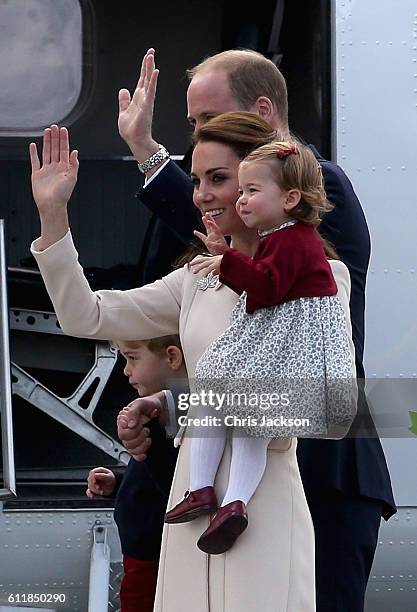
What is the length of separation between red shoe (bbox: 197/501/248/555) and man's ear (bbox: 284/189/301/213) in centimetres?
46

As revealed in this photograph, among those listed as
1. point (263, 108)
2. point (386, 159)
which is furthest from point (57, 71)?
point (263, 108)

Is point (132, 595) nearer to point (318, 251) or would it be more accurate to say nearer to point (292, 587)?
point (292, 587)

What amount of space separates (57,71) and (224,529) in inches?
97.9

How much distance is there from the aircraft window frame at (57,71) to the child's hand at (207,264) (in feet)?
6.90

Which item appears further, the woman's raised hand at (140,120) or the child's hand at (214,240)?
the woman's raised hand at (140,120)

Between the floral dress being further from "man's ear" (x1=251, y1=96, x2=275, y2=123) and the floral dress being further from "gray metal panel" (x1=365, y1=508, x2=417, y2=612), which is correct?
"gray metal panel" (x1=365, y1=508, x2=417, y2=612)

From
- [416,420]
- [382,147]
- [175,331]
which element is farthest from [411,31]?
[175,331]

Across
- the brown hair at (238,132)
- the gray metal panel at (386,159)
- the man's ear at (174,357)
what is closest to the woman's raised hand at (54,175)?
the brown hair at (238,132)

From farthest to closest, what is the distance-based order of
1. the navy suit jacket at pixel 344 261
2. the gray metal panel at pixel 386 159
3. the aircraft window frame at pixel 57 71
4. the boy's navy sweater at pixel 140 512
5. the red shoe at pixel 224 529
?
the aircraft window frame at pixel 57 71 < the gray metal panel at pixel 386 159 < the boy's navy sweater at pixel 140 512 < the navy suit jacket at pixel 344 261 < the red shoe at pixel 224 529

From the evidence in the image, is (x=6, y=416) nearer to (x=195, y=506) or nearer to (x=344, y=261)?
(x=344, y=261)

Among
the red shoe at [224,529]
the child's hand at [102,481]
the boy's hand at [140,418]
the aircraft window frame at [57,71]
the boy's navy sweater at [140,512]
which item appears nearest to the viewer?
the red shoe at [224,529]

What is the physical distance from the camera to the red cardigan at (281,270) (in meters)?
1.77

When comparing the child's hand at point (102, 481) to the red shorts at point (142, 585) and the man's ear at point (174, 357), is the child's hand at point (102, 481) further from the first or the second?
the man's ear at point (174, 357)

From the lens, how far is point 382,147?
330 cm
